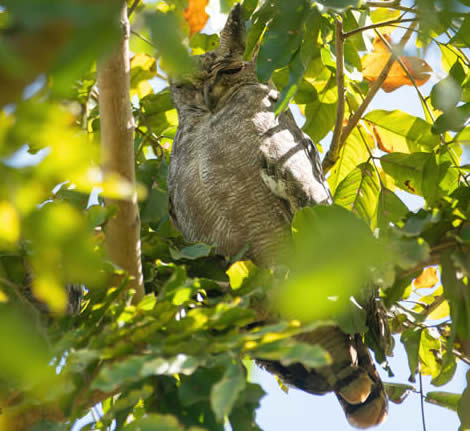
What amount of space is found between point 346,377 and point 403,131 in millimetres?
959

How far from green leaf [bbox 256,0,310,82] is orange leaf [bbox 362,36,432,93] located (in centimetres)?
83

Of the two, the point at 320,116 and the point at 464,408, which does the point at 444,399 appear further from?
the point at 320,116

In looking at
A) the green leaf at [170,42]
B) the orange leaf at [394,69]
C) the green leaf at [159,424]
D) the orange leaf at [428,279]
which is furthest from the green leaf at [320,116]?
the green leaf at [170,42]

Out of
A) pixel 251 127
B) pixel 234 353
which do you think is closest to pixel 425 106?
pixel 251 127

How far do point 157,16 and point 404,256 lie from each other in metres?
0.78

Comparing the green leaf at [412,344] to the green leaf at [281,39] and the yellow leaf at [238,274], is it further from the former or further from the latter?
the green leaf at [281,39]

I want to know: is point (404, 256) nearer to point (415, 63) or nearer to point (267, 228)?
point (267, 228)

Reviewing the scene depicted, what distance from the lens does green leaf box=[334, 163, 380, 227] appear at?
7.77ft

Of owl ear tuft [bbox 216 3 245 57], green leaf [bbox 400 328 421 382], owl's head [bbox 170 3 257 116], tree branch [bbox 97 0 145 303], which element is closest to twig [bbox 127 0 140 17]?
tree branch [bbox 97 0 145 303]

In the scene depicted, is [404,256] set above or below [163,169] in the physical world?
below

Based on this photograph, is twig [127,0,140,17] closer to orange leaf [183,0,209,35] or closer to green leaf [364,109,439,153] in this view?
orange leaf [183,0,209,35]

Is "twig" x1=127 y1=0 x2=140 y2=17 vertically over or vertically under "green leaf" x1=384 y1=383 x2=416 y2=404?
over

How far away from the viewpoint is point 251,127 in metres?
2.29

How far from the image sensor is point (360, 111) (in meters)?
2.32
